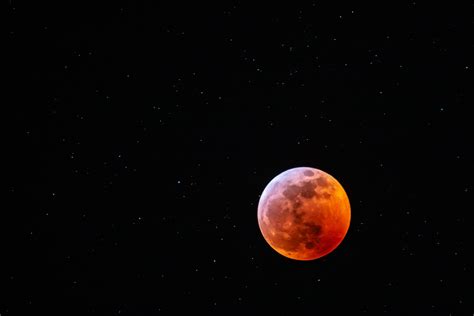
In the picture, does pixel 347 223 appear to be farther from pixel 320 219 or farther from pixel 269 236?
pixel 269 236

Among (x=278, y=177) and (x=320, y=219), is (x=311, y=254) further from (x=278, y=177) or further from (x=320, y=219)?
(x=278, y=177)

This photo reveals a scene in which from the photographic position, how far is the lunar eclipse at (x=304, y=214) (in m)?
5.92

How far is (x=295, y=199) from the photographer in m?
5.98

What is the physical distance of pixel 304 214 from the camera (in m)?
5.89

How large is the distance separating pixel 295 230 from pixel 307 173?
0.73m

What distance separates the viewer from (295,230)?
594cm

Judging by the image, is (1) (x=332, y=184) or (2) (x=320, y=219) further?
(1) (x=332, y=184)

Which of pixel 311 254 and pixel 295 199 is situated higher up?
pixel 295 199

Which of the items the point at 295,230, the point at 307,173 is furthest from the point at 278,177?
the point at 295,230

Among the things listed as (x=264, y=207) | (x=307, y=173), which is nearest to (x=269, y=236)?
(x=264, y=207)

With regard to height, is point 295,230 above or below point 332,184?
below

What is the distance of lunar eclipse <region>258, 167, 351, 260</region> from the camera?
5.92 m

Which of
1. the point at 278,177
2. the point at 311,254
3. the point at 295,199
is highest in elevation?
the point at 278,177

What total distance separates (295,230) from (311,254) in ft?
1.25
